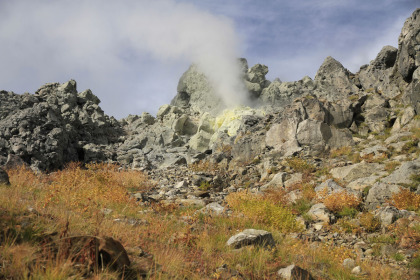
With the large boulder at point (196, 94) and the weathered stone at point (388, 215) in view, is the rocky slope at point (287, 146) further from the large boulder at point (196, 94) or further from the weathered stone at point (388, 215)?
the large boulder at point (196, 94)

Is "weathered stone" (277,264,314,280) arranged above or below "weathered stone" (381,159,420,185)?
below

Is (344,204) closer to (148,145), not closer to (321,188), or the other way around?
(321,188)

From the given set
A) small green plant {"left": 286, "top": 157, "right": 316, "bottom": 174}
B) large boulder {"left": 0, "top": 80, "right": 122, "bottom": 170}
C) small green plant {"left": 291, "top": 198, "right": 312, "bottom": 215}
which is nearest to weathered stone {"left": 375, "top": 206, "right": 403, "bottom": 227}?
small green plant {"left": 291, "top": 198, "right": 312, "bottom": 215}

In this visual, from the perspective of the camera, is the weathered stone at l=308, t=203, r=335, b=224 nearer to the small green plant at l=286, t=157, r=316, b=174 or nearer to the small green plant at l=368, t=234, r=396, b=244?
the small green plant at l=368, t=234, r=396, b=244

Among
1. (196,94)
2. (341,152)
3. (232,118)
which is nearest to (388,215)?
(341,152)

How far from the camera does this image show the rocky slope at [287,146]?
394 inches

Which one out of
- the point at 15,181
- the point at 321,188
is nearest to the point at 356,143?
the point at 321,188

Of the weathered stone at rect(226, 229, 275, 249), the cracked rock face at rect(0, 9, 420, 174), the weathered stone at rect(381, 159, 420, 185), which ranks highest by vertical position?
the cracked rock face at rect(0, 9, 420, 174)

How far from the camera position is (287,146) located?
1862cm

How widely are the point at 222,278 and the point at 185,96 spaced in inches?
1865

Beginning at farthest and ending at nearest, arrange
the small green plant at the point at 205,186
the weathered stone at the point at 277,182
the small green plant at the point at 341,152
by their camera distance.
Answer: the small green plant at the point at 341,152 → the small green plant at the point at 205,186 → the weathered stone at the point at 277,182

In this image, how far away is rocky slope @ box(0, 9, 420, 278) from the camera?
10.0 m

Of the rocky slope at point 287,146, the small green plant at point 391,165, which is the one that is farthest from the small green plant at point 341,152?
the small green plant at point 391,165

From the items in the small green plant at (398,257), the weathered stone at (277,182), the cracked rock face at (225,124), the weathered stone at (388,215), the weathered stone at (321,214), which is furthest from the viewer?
the cracked rock face at (225,124)
